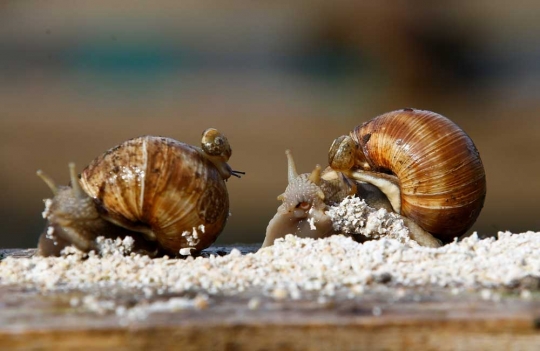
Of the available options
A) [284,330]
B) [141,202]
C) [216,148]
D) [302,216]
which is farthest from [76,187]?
[284,330]

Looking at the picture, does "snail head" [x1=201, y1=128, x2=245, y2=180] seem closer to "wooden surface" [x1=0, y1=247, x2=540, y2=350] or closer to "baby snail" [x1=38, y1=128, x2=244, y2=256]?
"baby snail" [x1=38, y1=128, x2=244, y2=256]

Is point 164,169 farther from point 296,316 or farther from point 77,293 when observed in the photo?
point 296,316

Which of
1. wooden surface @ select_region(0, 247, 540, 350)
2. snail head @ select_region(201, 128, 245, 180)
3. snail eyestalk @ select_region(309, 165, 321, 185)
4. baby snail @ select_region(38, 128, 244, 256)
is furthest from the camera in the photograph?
snail eyestalk @ select_region(309, 165, 321, 185)

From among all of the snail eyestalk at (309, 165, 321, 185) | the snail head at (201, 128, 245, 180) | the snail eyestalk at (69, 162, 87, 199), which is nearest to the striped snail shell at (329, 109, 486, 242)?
the snail eyestalk at (309, 165, 321, 185)

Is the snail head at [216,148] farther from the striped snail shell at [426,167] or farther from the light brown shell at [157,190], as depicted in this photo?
the striped snail shell at [426,167]

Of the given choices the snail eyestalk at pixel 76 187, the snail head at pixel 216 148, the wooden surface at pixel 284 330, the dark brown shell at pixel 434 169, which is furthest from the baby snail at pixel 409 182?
the wooden surface at pixel 284 330

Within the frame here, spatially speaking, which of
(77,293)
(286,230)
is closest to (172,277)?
(77,293)

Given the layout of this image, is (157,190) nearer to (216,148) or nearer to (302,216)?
(216,148)
